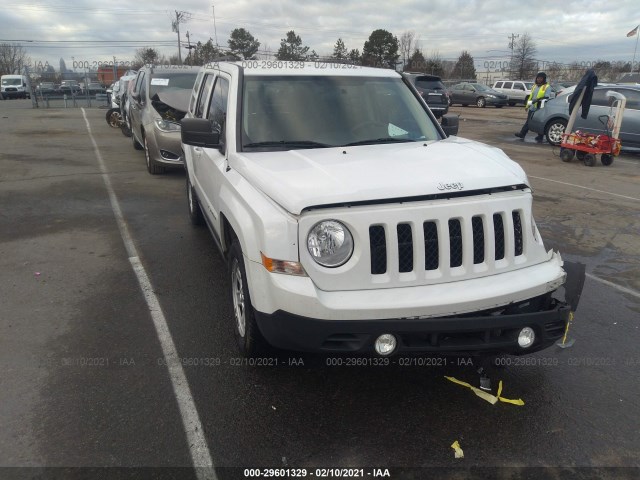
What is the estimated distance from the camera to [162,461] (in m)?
2.59

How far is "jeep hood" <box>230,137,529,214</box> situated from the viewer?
8.96ft

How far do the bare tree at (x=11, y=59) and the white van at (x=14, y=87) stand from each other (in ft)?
154

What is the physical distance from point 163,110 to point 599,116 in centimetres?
1036

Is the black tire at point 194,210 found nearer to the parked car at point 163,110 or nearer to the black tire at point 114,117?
the parked car at point 163,110

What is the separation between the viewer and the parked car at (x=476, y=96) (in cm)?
3183

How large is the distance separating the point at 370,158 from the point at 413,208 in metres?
0.75

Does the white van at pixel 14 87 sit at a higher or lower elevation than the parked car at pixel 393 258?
higher

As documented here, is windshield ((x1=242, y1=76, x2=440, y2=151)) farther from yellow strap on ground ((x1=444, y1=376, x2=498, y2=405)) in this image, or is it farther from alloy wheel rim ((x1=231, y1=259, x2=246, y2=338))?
yellow strap on ground ((x1=444, y1=376, x2=498, y2=405))

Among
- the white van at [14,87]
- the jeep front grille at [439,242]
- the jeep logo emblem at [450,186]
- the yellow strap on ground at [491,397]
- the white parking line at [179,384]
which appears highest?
the white van at [14,87]

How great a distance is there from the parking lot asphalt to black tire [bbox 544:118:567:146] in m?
9.63

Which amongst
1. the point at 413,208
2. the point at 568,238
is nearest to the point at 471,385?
the point at 413,208

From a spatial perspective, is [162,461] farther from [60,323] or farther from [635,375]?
[635,375]

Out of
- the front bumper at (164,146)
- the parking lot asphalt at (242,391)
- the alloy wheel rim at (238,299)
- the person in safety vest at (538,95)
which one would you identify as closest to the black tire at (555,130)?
the person in safety vest at (538,95)

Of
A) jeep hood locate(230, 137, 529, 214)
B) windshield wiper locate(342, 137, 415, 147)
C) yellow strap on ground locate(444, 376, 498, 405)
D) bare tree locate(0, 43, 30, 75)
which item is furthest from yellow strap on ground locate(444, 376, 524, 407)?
bare tree locate(0, 43, 30, 75)
